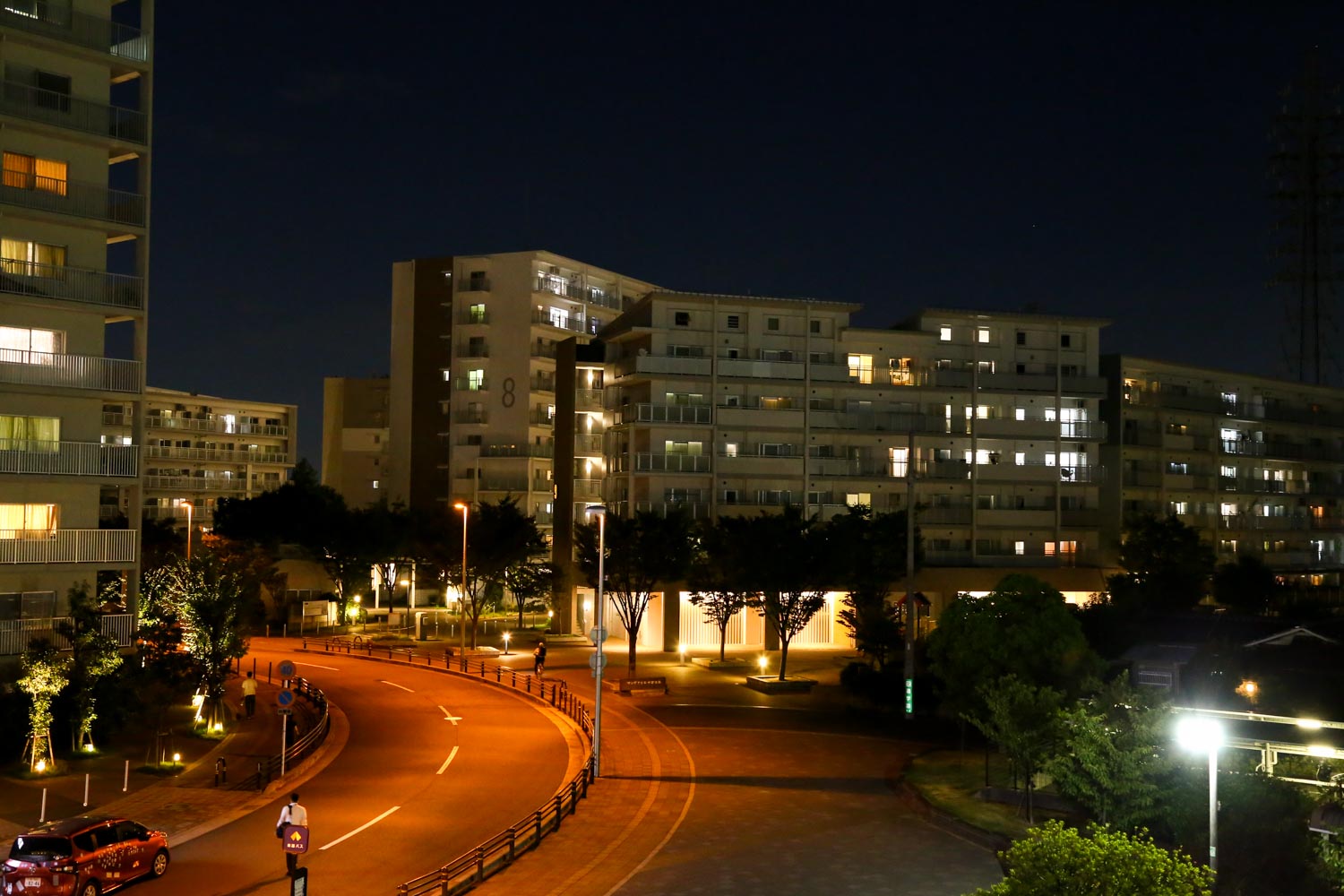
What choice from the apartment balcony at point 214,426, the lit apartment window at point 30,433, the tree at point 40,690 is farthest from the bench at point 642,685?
the apartment balcony at point 214,426

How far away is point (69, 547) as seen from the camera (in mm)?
32375

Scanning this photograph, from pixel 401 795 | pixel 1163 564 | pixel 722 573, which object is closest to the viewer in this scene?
pixel 401 795

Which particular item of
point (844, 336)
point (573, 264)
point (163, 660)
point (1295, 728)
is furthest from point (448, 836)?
point (573, 264)

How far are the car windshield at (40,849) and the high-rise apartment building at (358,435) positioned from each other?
85324 mm

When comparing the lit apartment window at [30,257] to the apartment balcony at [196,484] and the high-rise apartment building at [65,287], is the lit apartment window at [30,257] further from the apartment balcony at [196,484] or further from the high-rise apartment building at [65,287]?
the apartment balcony at [196,484]

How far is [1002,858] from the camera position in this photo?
450 inches

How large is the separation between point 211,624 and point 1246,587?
55352 millimetres

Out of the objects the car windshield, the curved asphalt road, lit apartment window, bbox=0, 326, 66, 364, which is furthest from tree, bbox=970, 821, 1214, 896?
lit apartment window, bbox=0, 326, 66, 364

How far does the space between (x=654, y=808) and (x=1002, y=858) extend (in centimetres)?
1395

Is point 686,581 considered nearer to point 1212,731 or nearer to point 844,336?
point 844,336

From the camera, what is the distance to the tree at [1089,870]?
1012 centimetres

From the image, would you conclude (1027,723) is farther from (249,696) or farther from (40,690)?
(249,696)

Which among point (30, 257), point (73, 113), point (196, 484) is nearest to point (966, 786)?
point (30, 257)

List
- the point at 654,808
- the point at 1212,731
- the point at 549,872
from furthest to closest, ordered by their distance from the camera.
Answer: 1. the point at 654,808
2. the point at 549,872
3. the point at 1212,731
